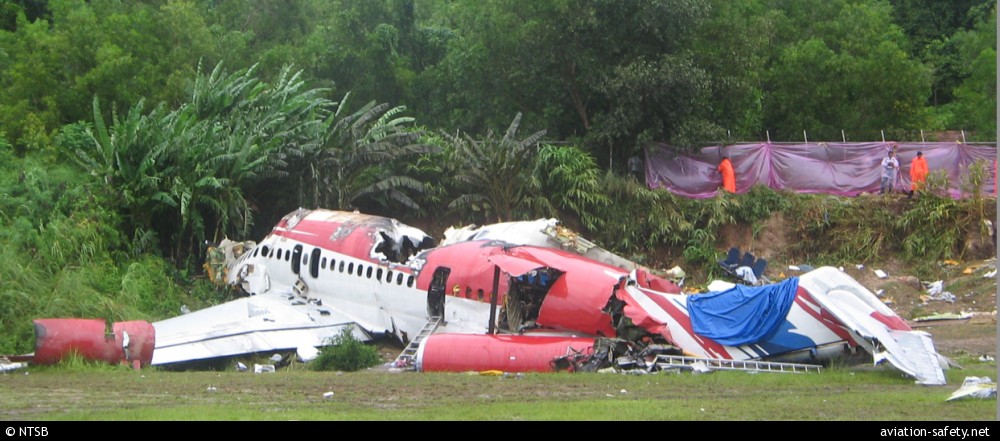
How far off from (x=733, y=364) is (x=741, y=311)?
3.69 feet

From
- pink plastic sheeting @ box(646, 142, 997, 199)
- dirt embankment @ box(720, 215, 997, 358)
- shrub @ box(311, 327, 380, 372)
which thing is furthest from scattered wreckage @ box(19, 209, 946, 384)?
pink plastic sheeting @ box(646, 142, 997, 199)

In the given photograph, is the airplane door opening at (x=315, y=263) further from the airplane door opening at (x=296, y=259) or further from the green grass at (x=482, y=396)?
the green grass at (x=482, y=396)

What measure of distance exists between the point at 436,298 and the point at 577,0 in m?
13.8

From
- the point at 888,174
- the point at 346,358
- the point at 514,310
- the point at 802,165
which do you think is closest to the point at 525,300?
the point at 514,310

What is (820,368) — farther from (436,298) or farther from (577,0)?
(577,0)

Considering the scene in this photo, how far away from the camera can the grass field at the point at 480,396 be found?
14.0 meters

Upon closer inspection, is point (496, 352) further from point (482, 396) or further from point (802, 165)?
point (802, 165)

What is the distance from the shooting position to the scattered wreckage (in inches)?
767

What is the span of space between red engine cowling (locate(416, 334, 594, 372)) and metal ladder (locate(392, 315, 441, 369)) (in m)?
0.82

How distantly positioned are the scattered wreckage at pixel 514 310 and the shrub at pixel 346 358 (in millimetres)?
817

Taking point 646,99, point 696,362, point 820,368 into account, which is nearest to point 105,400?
point 696,362

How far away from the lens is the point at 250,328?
78.3ft

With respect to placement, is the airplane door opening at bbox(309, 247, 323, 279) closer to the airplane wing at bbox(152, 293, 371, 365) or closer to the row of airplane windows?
the row of airplane windows
